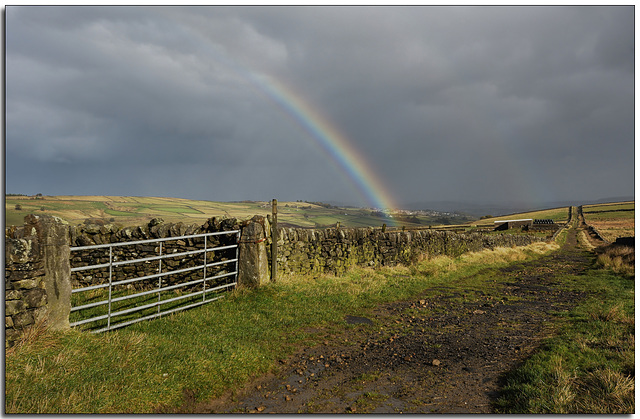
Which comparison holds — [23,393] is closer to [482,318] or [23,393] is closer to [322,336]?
[322,336]

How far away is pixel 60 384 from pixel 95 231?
22.5 feet

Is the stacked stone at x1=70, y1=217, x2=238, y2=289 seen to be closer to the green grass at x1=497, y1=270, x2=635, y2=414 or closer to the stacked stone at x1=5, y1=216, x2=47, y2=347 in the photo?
the stacked stone at x1=5, y1=216, x2=47, y2=347

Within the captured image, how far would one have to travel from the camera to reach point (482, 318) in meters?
7.71

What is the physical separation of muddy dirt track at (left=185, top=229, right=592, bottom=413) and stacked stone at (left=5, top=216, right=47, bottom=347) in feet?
8.07

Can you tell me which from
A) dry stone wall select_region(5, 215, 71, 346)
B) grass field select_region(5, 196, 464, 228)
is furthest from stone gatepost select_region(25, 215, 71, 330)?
grass field select_region(5, 196, 464, 228)

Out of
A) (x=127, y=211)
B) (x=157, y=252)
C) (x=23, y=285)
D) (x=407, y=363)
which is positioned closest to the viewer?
(x=23, y=285)

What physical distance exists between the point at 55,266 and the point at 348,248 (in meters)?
9.45

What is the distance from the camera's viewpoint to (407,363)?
521 cm

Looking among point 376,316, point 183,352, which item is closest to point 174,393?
point 183,352

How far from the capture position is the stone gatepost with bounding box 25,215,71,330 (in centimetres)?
491

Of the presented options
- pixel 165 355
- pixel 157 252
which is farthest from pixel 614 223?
pixel 165 355

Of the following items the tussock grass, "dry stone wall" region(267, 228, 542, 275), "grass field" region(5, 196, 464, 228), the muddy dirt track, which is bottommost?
the tussock grass

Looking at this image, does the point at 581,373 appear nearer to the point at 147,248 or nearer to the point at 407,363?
the point at 407,363

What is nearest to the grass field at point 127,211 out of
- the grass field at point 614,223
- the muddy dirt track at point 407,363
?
the muddy dirt track at point 407,363
